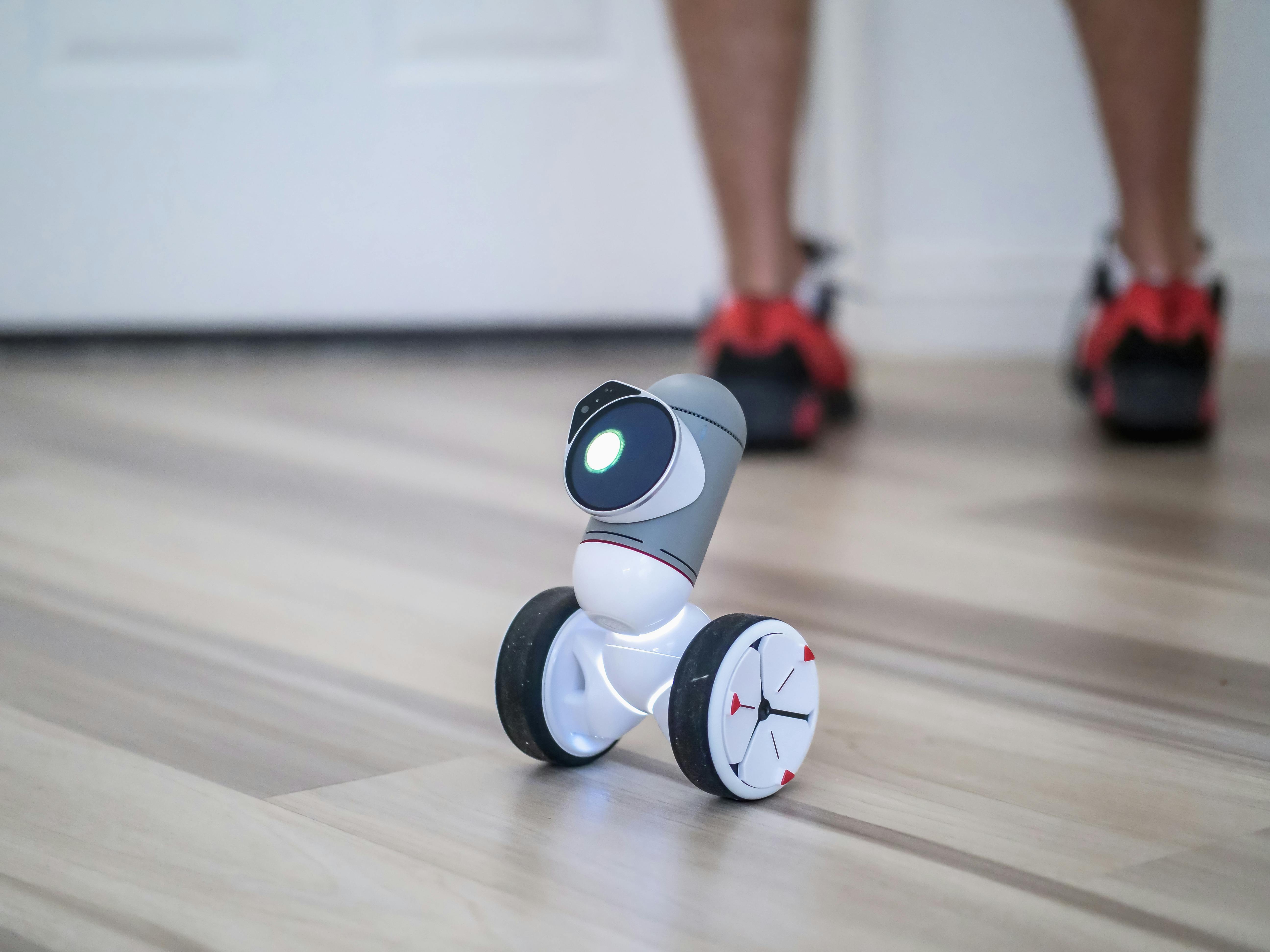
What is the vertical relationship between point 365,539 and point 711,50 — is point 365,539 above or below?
below

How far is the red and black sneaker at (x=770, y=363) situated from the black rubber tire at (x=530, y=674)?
2.12ft

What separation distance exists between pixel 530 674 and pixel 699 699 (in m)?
0.08

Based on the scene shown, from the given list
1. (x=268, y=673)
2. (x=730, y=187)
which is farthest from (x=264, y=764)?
(x=730, y=187)

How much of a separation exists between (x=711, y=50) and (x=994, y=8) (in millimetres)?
639

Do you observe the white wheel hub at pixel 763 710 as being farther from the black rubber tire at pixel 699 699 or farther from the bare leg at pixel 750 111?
the bare leg at pixel 750 111

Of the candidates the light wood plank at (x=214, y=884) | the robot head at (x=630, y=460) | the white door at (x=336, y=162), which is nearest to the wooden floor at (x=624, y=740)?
the light wood plank at (x=214, y=884)

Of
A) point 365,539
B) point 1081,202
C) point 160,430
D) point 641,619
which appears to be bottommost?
point 1081,202

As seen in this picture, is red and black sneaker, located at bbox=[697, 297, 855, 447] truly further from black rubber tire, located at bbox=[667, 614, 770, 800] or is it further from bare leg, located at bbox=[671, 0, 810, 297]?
black rubber tire, located at bbox=[667, 614, 770, 800]

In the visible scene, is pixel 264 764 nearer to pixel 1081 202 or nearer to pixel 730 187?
pixel 730 187

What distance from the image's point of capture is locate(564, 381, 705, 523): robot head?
51 centimetres

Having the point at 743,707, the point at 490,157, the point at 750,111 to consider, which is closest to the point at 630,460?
the point at 743,707

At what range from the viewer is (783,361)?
1.23m

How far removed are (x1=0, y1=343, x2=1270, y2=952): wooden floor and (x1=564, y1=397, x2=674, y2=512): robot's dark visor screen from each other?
13cm

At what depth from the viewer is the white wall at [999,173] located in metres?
1.75
